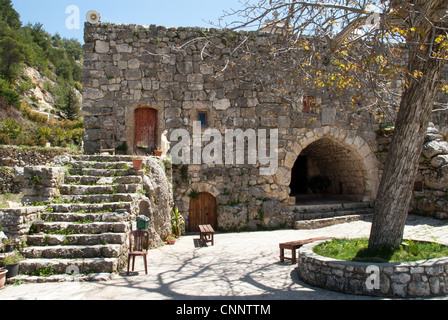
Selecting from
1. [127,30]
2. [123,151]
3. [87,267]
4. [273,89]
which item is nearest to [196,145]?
[123,151]

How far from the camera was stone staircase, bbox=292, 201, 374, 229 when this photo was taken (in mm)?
9477

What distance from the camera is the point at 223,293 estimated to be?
4.28 m

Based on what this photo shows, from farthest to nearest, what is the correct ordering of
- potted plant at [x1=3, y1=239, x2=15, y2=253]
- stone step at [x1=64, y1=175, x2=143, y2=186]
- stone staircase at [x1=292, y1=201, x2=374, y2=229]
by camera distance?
stone staircase at [x1=292, y1=201, x2=374, y2=229] → stone step at [x1=64, y1=175, x2=143, y2=186] → potted plant at [x1=3, y1=239, x2=15, y2=253]

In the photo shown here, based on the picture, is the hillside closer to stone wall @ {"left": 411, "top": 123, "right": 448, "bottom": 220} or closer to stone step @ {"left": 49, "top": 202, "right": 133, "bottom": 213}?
stone step @ {"left": 49, "top": 202, "right": 133, "bottom": 213}

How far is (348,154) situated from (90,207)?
27.7ft

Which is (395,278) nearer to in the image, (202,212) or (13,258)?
(13,258)

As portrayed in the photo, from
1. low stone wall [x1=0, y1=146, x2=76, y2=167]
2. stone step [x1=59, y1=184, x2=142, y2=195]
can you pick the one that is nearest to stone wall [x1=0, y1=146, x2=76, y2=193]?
low stone wall [x1=0, y1=146, x2=76, y2=167]

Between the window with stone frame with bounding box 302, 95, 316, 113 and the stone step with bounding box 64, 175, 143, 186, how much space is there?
5762mm

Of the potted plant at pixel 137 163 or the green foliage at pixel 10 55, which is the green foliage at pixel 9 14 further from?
the potted plant at pixel 137 163

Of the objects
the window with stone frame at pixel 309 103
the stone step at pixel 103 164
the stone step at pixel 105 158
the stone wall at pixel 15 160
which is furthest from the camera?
the stone wall at pixel 15 160

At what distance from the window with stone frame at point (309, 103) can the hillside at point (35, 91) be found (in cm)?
1515

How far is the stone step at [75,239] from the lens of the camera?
17.9 feet

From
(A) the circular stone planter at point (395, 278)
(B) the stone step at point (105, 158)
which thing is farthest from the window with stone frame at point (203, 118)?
(A) the circular stone planter at point (395, 278)

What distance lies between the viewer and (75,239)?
5523mm
